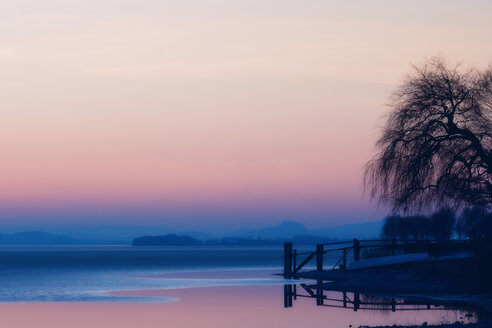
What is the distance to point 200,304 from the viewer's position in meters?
40.3

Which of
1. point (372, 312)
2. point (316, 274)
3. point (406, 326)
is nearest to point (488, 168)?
point (372, 312)

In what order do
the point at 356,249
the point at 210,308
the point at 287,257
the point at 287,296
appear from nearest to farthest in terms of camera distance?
1. the point at 210,308
2. the point at 287,296
3. the point at 356,249
4. the point at 287,257

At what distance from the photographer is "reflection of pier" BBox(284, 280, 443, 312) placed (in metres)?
35.7

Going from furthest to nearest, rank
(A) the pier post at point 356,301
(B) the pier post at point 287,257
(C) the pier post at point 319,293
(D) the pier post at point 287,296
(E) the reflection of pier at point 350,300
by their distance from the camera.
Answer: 1. (B) the pier post at point 287,257
2. (C) the pier post at point 319,293
3. (D) the pier post at point 287,296
4. (A) the pier post at point 356,301
5. (E) the reflection of pier at point 350,300

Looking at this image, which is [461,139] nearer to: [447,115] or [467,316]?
[447,115]

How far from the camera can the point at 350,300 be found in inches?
1566

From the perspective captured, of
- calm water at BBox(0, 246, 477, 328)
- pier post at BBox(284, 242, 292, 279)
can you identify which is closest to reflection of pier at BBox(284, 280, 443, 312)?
calm water at BBox(0, 246, 477, 328)

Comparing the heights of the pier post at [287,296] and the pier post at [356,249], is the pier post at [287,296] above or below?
below

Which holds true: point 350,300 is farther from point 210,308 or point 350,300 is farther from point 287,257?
point 287,257

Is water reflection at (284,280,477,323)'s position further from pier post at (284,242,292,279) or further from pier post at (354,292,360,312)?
pier post at (284,242,292,279)

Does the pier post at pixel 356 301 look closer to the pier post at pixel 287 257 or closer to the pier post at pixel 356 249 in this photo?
the pier post at pixel 356 249

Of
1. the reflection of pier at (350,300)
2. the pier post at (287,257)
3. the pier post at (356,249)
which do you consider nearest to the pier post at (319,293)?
the reflection of pier at (350,300)

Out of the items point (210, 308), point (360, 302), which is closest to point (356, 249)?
point (360, 302)

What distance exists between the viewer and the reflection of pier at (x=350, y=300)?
35.7 meters
